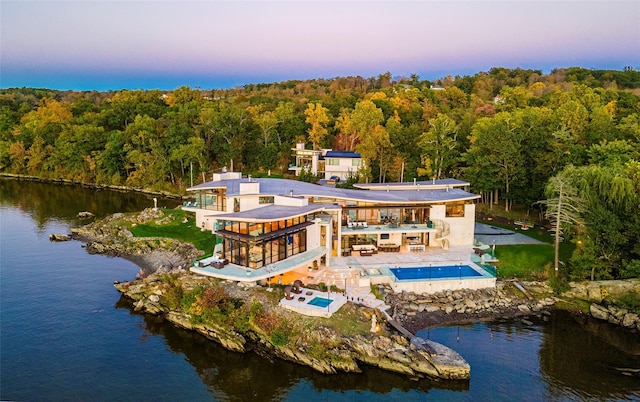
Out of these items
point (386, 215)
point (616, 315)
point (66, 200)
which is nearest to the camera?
point (616, 315)

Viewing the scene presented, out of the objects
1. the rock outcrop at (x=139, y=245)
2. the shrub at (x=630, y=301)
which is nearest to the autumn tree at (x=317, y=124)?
the rock outcrop at (x=139, y=245)

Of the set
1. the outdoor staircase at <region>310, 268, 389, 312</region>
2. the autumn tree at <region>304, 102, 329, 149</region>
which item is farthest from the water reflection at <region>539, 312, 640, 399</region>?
the autumn tree at <region>304, 102, 329, 149</region>

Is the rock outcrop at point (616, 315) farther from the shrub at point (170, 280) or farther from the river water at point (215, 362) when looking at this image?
the shrub at point (170, 280)

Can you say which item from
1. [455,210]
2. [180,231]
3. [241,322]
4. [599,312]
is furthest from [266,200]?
[599,312]

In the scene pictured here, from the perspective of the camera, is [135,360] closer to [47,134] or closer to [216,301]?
[216,301]

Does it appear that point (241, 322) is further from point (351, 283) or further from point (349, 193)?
point (349, 193)

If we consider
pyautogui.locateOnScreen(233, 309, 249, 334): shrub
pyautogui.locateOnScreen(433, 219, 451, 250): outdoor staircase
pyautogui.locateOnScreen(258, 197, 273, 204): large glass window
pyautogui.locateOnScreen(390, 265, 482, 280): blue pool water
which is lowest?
pyautogui.locateOnScreen(233, 309, 249, 334): shrub

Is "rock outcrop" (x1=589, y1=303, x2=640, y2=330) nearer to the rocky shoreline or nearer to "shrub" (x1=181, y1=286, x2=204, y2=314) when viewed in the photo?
the rocky shoreline
